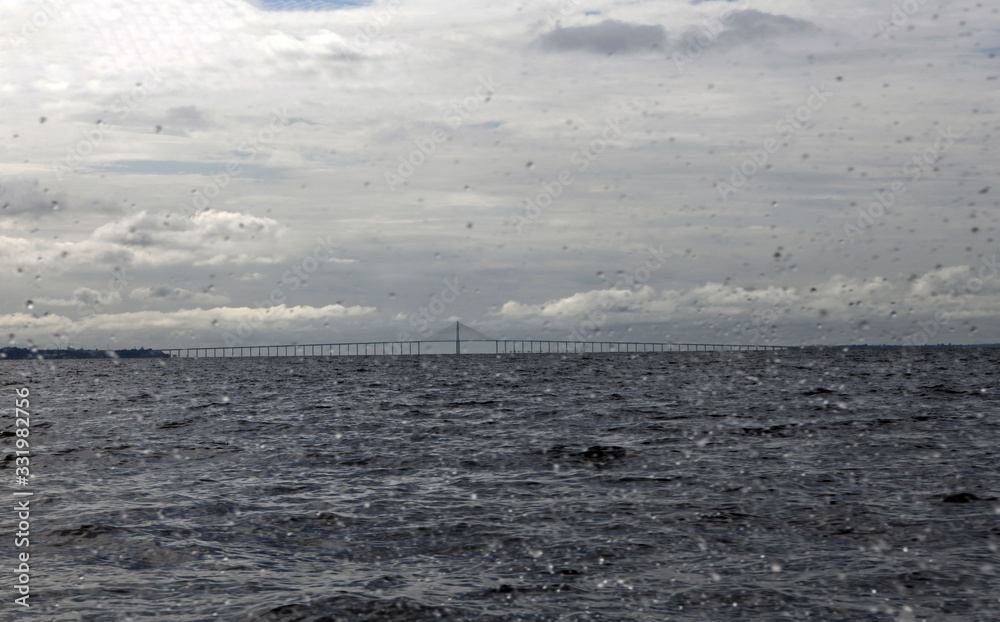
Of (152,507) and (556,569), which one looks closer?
(556,569)

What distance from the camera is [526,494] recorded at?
16516 millimetres

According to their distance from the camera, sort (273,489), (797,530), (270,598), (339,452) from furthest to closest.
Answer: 1. (339,452)
2. (273,489)
3. (797,530)
4. (270,598)

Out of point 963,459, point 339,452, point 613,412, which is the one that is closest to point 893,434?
Answer: point 963,459

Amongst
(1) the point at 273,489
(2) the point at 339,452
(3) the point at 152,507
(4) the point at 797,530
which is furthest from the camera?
(2) the point at 339,452

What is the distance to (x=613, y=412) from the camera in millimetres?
37906

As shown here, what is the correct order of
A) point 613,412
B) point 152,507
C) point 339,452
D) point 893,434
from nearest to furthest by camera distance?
1. point 152,507
2. point 339,452
3. point 893,434
4. point 613,412

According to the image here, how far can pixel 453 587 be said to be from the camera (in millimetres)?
10461

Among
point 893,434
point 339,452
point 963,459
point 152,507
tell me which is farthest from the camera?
point 893,434

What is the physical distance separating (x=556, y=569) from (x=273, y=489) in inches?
324

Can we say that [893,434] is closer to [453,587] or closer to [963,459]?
[963,459]

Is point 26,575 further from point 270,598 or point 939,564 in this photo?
point 939,564

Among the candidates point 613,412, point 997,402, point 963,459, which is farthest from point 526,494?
point 997,402

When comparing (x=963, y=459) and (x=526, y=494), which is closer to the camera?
(x=526, y=494)

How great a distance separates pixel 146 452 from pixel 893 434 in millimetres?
21638
